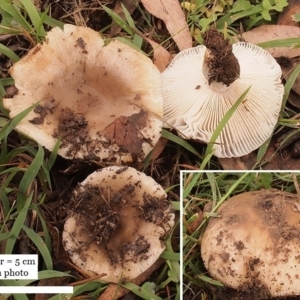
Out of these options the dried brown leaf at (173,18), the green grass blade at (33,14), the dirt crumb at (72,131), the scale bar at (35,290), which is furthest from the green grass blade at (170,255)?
the green grass blade at (33,14)

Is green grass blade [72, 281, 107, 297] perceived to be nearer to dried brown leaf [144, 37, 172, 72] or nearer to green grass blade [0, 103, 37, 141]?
green grass blade [0, 103, 37, 141]

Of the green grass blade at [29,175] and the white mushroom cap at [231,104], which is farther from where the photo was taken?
the white mushroom cap at [231,104]

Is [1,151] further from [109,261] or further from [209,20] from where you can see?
[209,20]

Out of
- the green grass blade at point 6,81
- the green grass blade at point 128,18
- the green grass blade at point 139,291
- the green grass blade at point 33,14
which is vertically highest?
the green grass blade at point 33,14

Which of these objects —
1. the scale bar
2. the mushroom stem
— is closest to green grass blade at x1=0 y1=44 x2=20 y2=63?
the mushroom stem

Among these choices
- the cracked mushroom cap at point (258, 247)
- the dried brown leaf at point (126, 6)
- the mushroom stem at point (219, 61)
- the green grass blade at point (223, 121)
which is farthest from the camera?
the dried brown leaf at point (126, 6)

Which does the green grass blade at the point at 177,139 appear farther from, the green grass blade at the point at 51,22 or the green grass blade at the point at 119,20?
the green grass blade at the point at 51,22
